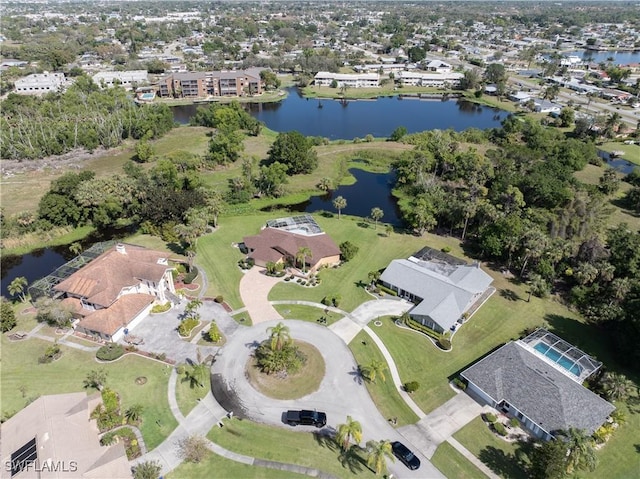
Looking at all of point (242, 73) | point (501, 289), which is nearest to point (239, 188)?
point (501, 289)

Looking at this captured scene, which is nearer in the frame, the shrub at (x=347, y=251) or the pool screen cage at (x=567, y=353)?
the pool screen cage at (x=567, y=353)

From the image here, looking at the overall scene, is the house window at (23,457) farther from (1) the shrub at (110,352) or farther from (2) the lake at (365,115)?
(2) the lake at (365,115)

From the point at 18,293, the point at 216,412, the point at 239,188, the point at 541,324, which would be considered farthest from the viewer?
the point at 239,188

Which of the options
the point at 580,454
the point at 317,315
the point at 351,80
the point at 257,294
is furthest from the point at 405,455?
the point at 351,80

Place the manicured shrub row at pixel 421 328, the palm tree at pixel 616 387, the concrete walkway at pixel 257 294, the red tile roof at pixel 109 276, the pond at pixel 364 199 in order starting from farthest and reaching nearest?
1. the pond at pixel 364 199
2. the concrete walkway at pixel 257 294
3. the red tile roof at pixel 109 276
4. the manicured shrub row at pixel 421 328
5. the palm tree at pixel 616 387

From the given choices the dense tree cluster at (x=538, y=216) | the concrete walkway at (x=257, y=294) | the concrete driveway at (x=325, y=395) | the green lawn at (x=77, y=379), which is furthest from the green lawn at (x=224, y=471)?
the dense tree cluster at (x=538, y=216)

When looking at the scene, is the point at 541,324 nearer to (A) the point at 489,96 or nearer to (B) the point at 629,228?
(B) the point at 629,228

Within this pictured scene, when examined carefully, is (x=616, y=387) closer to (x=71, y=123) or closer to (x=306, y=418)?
(x=306, y=418)
